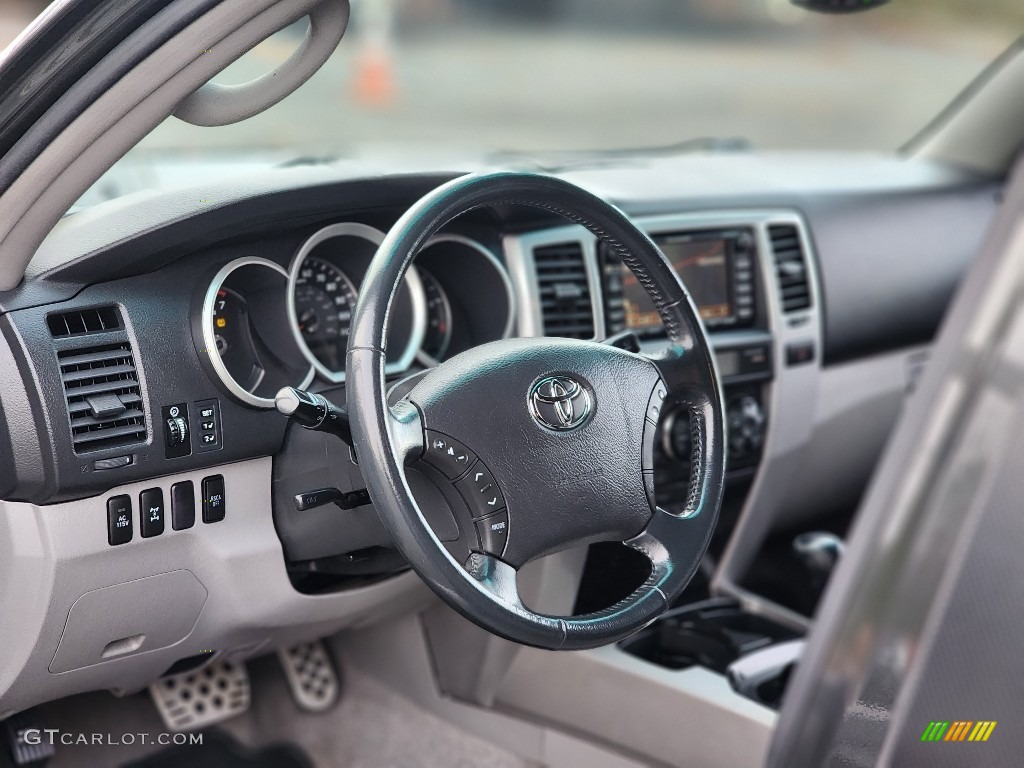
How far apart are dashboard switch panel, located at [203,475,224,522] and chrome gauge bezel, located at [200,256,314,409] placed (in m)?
0.14

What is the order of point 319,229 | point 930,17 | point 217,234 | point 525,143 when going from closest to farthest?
point 217,234, point 319,229, point 525,143, point 930,17

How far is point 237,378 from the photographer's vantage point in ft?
5.81

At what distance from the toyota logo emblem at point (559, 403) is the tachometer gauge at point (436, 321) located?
532mm

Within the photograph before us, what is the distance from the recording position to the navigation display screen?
2.39 metres

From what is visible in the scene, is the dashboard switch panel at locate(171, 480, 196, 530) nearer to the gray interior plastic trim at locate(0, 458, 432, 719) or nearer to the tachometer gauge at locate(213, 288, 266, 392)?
the gray interior plastic trim at locate(0, 458, 432, 719)

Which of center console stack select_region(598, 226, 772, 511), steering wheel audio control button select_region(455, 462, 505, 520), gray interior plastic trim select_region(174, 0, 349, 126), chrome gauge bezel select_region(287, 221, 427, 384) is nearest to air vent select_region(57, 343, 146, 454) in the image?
chrome gauge bezel select_region(287, 221, 427, 384)

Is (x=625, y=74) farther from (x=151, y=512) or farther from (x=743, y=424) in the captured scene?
(x=151, y=512)

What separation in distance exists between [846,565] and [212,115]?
38.7 inches

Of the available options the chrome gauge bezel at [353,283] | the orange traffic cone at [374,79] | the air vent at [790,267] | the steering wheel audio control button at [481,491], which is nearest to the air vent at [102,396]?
the chrome gauge bezel at [353,283]

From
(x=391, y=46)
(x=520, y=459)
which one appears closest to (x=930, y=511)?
(x=520, y=459)

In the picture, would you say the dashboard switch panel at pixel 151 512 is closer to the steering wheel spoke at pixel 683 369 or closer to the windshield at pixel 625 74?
the steering wheel spoke at pixel 683 369

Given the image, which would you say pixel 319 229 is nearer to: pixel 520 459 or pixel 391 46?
pixel 520 459

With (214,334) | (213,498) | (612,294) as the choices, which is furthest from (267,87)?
(612,294)

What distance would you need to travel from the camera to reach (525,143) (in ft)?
26.6
